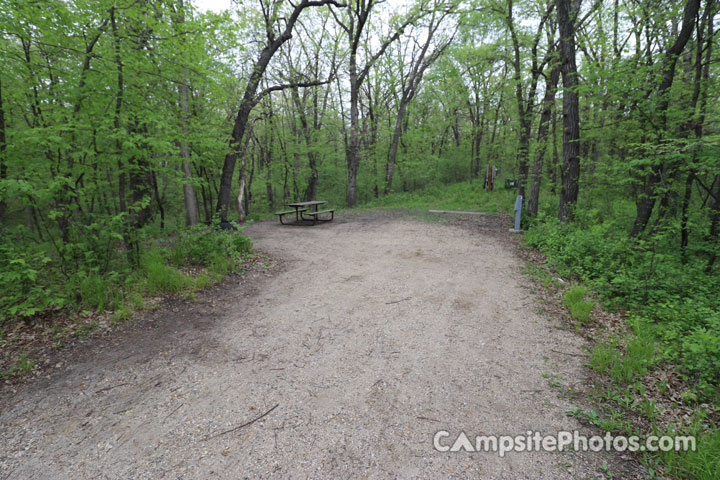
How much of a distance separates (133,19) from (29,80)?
1736 mm

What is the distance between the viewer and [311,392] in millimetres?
2682

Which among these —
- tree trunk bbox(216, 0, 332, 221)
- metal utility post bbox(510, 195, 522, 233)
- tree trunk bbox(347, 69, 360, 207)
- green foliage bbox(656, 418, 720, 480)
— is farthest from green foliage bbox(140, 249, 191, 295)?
tree trunk bbox(347, 69, 360, 207)

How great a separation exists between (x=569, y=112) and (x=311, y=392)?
830 cm

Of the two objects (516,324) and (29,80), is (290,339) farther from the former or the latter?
(29,80)

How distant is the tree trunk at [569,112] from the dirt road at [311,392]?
13.2 feet

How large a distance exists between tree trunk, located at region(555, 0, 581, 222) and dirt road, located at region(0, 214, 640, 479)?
401cm

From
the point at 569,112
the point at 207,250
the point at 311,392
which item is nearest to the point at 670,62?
the point at 569,112

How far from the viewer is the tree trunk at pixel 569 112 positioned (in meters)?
7.12

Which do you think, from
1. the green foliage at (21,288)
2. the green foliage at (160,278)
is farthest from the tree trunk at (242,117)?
the green foliage at (21,288)

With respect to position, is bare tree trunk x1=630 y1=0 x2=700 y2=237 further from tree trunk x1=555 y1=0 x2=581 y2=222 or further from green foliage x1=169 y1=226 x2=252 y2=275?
green foliage x1=169 y1=226 x2=252 y2=275

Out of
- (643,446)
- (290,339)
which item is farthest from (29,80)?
(643,446)

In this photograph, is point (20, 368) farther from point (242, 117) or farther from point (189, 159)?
point (242, 117)

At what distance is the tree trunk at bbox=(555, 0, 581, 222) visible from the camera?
712cm

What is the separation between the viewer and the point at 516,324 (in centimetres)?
378
